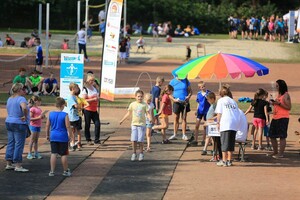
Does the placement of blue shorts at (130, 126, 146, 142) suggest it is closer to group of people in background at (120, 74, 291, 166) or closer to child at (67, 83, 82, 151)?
group of people in background at (120, 74, 291, 166)

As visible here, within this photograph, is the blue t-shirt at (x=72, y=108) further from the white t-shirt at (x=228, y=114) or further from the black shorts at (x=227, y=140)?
the black shorts at (x=227, y=140)

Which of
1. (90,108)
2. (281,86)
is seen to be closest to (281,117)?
(281,86)

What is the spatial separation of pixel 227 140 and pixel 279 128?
5.78ft

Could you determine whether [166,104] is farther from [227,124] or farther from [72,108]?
[227,124]

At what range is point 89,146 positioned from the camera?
19.5 meters

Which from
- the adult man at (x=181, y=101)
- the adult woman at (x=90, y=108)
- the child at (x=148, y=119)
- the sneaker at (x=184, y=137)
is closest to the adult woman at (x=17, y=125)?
the child at (x=148, y=119)

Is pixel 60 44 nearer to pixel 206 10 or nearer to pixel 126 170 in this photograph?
pixel 206 10

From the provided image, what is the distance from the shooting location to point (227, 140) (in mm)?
17250

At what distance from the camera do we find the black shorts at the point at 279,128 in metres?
18.5

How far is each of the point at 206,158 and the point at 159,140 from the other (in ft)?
8.58

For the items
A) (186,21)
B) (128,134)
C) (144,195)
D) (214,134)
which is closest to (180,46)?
(186,21)

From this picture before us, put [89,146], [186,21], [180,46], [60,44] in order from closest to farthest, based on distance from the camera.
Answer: [89,146], [60,44], [180,46], [186,21]

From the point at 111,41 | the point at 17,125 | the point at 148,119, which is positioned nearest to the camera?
the point at 17,125

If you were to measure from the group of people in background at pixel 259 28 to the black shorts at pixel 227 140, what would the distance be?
149 feet
